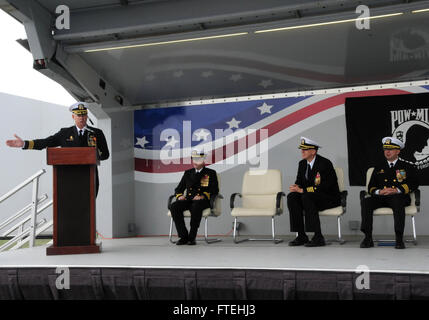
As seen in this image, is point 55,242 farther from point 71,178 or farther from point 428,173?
point 428,173

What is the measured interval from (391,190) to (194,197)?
207 cm

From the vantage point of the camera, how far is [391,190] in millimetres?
4527

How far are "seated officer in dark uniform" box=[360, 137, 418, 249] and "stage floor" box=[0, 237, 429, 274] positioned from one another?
0.72 ft

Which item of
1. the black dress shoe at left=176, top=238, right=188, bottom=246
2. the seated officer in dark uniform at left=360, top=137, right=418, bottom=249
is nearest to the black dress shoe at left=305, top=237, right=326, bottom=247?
the seated officer in dark uniform at left=360, top=137, right=418, bottom=249

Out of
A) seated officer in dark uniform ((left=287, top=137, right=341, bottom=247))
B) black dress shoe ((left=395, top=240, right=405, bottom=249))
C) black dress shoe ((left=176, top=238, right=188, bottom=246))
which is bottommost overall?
black dress shoe ((left=176, top=238, right=188, bottom=246))

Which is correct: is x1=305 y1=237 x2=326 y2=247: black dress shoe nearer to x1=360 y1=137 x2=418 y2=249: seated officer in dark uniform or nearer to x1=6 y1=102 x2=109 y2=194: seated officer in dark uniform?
x1=360 y1=137 x2=418 y2=249: seated officer in dark uniform

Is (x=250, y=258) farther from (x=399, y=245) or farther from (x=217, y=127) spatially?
(x=217, y=127)

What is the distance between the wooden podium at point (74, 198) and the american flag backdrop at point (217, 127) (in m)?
2.65

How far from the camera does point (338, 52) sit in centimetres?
554

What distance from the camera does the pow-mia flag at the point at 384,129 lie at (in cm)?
595

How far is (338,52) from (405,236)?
2.37m

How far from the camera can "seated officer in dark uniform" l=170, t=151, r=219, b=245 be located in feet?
17.0

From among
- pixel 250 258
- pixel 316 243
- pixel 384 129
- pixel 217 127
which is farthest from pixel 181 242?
pixel 384 129
